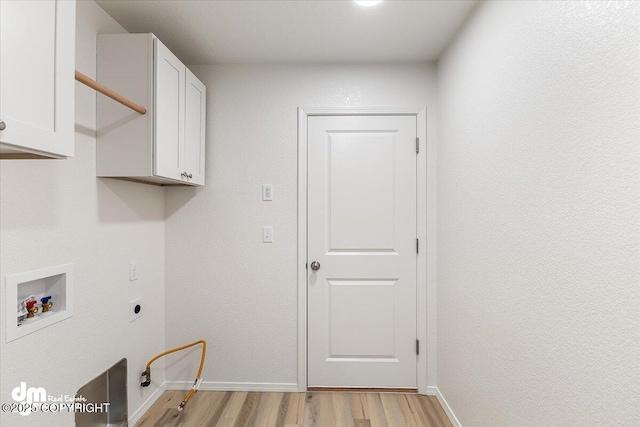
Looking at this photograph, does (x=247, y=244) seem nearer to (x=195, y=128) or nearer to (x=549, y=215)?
(x=195, y=128)

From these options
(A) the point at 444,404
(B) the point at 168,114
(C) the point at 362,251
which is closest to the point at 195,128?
(B) the point at 168,114

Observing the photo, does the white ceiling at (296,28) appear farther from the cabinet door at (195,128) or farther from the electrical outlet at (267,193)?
the electrical outlet at (267,193)

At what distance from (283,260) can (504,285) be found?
1476 millimetres

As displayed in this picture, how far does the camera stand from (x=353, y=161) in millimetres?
2492

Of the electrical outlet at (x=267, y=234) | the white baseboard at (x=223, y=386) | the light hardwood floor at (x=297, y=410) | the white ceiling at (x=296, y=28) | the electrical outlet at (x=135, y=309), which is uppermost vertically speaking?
the white ceiling at (x=296, y=28)

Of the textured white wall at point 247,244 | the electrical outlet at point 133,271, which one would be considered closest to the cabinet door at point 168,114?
the textured white wall at point 247,244

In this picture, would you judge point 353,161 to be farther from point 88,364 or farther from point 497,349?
point 88,364

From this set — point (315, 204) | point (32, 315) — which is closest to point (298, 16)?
point (315, 204)

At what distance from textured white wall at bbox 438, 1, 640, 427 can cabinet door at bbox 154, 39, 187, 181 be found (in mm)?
1663

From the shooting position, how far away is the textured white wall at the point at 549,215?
2.97ft

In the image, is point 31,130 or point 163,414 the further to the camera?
point 163,414

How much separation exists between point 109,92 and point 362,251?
1.79m

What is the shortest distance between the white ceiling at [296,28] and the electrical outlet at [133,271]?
141 cm

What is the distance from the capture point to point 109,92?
152 centimetres
